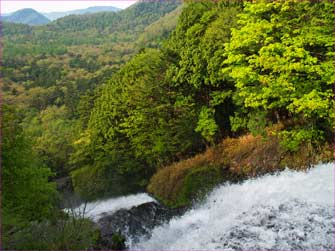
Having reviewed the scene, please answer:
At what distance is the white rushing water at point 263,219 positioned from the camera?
1134 centimetres

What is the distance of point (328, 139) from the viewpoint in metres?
Result: 18.4

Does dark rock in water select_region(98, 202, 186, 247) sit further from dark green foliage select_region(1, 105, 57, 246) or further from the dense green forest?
dark green foliage select_region(1, 105, 57, 246)

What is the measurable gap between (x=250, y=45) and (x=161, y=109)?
28.7 feet

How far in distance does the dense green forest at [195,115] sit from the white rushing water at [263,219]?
7.31 feet

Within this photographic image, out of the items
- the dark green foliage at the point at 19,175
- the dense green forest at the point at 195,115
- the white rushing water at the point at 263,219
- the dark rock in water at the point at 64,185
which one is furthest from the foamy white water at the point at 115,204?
the dark rock in water at the point at 64,185

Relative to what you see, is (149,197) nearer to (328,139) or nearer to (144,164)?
(144,164)

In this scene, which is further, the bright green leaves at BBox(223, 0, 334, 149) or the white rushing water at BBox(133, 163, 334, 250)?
the bright green leaves at BBox(223, 0, 334, 149)

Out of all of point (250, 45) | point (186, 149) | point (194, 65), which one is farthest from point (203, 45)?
point (186, 149)

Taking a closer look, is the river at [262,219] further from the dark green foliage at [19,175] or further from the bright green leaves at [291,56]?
the dark green foliage at [19,175]

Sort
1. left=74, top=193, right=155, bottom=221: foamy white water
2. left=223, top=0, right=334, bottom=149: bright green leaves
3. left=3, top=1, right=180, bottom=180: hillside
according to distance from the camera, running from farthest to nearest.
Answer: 1. left=3, top=1, right=180, bottom=180: hillside
2. left=74, top=193, right=155, bottom=221: foamy white water
3. left=223, top=0, right=334, bottom=149: bright green leaves

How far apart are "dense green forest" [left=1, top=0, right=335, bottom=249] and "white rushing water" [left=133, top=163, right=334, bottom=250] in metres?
2.23

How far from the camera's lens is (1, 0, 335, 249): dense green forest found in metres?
16.5

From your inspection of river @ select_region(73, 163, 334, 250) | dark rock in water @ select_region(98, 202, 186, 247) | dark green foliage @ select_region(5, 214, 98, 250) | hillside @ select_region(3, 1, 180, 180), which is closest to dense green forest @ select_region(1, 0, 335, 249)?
dark green foliage @ select_region(5, 214, 98, 250)

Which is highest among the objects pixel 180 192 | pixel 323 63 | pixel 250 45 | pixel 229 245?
pixel 250 45
